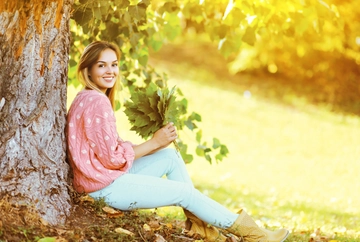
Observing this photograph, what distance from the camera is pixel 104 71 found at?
4.12 meters

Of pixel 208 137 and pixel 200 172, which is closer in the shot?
pixel 200 172

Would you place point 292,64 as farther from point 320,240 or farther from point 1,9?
point 1,9

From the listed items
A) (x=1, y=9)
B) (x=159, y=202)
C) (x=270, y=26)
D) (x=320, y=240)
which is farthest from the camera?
(x=270, y=26)

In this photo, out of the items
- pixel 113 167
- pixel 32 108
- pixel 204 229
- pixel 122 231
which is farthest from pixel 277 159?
pixel 32 108

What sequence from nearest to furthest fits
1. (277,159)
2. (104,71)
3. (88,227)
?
(88,227) → (104,71) → (277,159)

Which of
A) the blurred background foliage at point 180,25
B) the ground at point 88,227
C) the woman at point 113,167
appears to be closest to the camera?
the ground at point 88,227

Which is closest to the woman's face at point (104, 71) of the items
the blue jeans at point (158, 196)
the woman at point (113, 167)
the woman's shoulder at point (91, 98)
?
the woman at point (113, 167)

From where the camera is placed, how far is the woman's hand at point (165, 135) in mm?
4012

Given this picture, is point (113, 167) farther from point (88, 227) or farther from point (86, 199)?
point (88, 227)

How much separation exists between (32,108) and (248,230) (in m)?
1.65

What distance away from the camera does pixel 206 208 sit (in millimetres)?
3957

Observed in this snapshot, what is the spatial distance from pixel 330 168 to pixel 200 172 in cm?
242

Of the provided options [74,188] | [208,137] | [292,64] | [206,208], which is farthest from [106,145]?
[292,64]

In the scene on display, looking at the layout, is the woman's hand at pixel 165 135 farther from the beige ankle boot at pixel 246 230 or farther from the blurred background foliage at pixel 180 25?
the blurred background foliage at pixel 180 25
